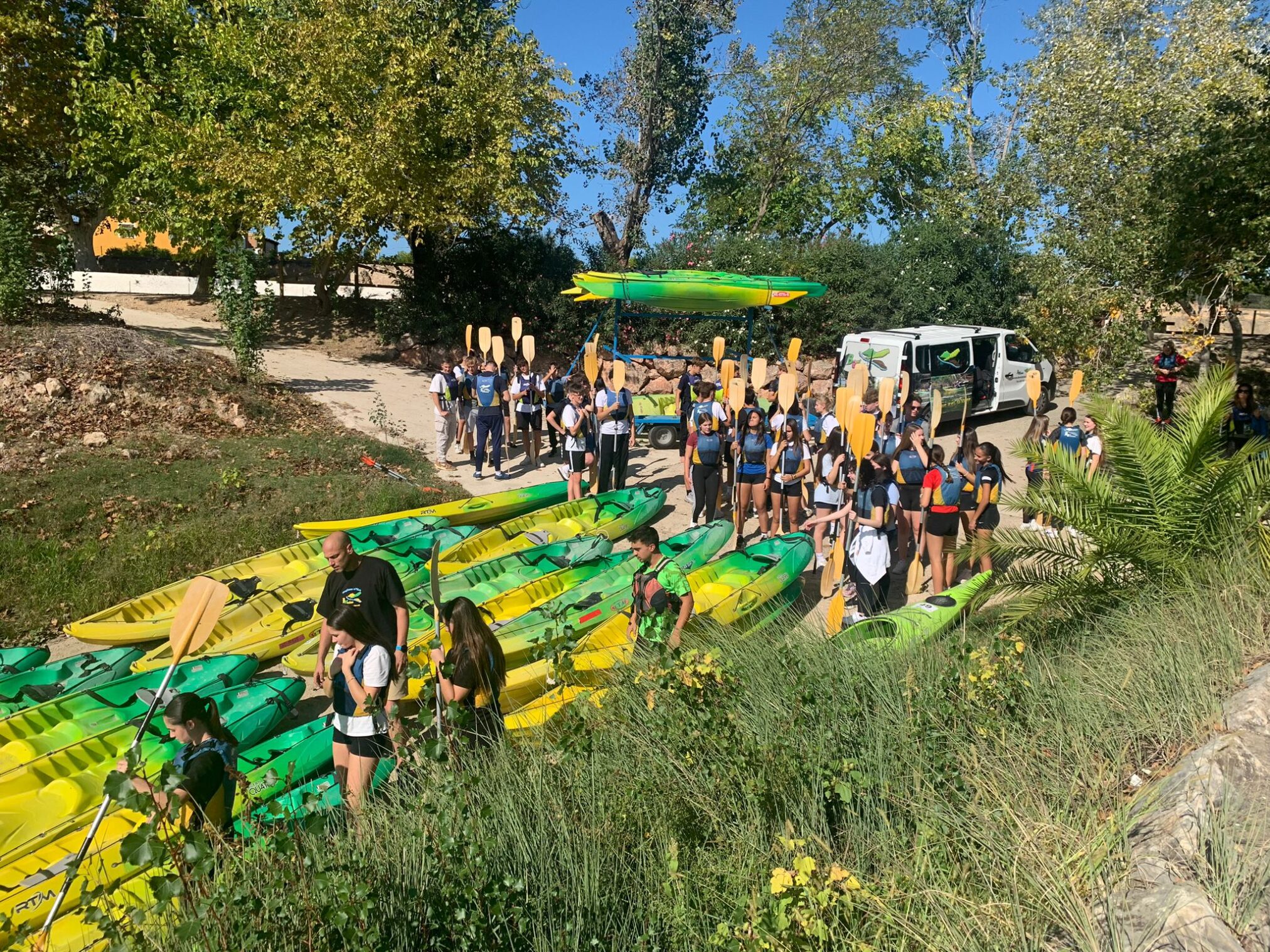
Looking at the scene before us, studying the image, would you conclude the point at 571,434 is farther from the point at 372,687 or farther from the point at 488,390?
the point at 372,687

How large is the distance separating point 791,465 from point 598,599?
11.1ft

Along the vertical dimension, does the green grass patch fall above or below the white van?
below

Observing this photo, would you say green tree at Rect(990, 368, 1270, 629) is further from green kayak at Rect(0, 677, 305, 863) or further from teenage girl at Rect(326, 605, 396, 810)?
green kayak at Rect(0, 677, 305, 863)

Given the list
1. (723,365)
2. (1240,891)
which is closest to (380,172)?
(723,365)

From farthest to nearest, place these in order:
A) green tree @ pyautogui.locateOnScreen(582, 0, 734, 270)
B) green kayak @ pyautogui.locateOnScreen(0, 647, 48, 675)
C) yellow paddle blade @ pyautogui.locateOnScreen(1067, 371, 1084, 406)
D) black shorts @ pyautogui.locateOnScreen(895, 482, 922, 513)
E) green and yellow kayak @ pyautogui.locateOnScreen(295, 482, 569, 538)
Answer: green tree @ pyautogui.locateOnScreen(582, 0, 734, 270), yellow paddle blade @ pyautogui.locateOnScreen(1067, 371, 1084, 406), green and yellow kayak @ pyautogui.locateOnScreen(295, 482, 569, 538), black shorts @ pyautogui.locateOnScreen(895, 482, 922, 513), green kayak @ pyautogui.locateOnScreen(0, 647, 48, 675)

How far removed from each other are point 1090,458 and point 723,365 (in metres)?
4.46

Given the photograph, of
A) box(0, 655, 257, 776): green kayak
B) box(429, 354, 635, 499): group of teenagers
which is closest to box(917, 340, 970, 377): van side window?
box(429, 354, 635, 499): group of teenagers

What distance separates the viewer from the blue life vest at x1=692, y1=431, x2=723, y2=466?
1012 centimetres

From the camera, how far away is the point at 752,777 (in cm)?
396

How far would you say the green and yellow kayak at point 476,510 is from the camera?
9.95 metres

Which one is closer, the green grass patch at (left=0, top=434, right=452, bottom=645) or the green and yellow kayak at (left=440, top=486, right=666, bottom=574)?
the green grass patch at (left=0, top=434, right=452, bottom=645)

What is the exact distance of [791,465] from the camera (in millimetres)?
10086

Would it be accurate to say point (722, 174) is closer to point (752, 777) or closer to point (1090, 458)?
point (1090, 458)

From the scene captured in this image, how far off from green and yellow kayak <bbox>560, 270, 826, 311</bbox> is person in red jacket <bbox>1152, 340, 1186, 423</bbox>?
5.79 metres
